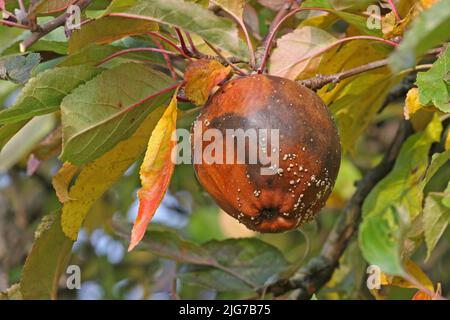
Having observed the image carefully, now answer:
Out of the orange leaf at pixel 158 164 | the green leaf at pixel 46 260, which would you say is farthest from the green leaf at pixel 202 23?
the green leaf at pixel 46 260

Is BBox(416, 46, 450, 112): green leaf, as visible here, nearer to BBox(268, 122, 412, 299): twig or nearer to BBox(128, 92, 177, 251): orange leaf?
BBox(128, 92, 177, 251): orange leaf

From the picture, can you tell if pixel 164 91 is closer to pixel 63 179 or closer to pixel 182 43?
pixel 182 43

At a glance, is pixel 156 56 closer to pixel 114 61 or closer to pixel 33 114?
pixel 114 61

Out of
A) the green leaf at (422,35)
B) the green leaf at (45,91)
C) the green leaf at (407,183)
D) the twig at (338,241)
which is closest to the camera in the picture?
the green leaf at (422,35)

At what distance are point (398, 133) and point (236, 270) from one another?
424 mm

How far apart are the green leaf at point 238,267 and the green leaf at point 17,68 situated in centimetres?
64

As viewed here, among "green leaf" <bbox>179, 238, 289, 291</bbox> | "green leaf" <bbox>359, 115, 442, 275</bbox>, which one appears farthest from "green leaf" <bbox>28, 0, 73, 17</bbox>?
"green leaf" <bbox>179, 238, 289, 291</bbox>

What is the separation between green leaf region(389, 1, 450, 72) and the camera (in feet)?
2.10

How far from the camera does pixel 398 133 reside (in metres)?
1.71

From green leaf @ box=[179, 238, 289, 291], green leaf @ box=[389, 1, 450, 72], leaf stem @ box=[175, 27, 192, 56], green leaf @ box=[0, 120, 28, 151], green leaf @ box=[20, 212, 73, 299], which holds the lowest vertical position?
green leaf @ box=[179, 238, 289, 291]

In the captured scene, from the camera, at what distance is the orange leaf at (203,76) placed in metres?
1.03

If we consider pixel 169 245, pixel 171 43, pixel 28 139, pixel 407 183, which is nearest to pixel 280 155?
pixel 171 43

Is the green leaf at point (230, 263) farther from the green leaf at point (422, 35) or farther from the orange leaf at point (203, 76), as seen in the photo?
the green leaf at point (422, 35)
